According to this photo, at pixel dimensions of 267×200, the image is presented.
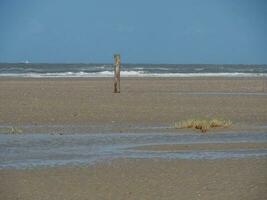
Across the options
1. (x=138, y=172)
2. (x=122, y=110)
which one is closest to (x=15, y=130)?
(x=122, y=110)

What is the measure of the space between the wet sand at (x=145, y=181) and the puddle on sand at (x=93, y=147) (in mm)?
621

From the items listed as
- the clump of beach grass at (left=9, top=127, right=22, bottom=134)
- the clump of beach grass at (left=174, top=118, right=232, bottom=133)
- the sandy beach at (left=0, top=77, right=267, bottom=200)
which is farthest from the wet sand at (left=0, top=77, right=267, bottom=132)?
the clump of beach grass at (left=9, top=127, right=22, bottom=134)

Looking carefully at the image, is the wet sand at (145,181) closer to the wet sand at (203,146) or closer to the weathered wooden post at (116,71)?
the wet sand at (203,146)

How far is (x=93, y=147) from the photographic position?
11.7 metres

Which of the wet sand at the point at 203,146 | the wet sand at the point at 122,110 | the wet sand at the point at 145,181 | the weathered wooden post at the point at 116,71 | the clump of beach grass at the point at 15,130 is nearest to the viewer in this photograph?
the wet sand at the point at 145,181

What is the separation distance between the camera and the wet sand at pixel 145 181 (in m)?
7.68

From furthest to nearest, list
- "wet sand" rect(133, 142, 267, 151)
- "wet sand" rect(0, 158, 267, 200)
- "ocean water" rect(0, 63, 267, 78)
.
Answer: "ocean water" rect(0, 63, 267, 78)
"wet sand" rect(133, 142, 267, 151)
"wet sand" rect(0, 158, 267, 200)

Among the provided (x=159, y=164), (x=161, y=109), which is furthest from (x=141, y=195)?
(x=161, y=109)

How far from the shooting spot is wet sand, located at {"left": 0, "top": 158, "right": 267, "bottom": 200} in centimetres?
768

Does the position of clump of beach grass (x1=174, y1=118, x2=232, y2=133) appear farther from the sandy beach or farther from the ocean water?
the ocean water

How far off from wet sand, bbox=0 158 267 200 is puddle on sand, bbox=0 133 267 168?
62cm

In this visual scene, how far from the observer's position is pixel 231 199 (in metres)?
7.36

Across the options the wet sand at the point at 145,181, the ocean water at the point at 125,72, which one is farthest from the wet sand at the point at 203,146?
the ocean water at the point at 125,72

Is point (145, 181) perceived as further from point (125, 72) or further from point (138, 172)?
point (125, 72)
